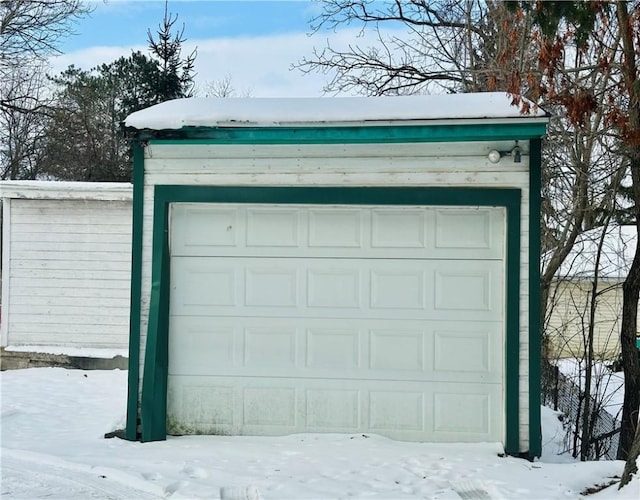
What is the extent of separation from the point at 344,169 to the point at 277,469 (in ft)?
8.86

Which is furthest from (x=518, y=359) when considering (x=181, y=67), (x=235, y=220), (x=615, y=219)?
(x=181, y=67)

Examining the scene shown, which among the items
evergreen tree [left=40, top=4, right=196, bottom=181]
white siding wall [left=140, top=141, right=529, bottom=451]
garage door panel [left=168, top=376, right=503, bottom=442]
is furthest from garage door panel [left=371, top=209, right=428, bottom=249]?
evergreen tree [left=40, top=4, right=196, bottom=181]

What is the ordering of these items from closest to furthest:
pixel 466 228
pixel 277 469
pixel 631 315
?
pixel 277 469
pixel 466 228
pixel 631 315

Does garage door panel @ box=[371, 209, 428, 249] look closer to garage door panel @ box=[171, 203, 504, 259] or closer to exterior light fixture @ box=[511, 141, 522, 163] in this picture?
garage door panel @ box=[171, 203, 504, 259]

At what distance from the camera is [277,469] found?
16.7 feet

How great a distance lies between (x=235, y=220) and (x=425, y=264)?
1.86 metres

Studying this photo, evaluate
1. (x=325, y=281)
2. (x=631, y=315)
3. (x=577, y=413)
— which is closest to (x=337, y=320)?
(x=325, y=281)

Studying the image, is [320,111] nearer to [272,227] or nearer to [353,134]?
[353,134]

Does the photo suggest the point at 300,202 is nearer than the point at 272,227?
Yes

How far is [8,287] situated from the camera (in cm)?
1073

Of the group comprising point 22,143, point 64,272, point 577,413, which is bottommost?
point 577,413

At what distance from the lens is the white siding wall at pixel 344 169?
5836mm

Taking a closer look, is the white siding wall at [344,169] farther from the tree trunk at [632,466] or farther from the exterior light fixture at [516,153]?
the tree trunk at [632,466]

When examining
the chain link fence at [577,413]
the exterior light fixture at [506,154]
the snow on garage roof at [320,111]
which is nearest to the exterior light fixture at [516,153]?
the exterior light fixture at [506,154]
